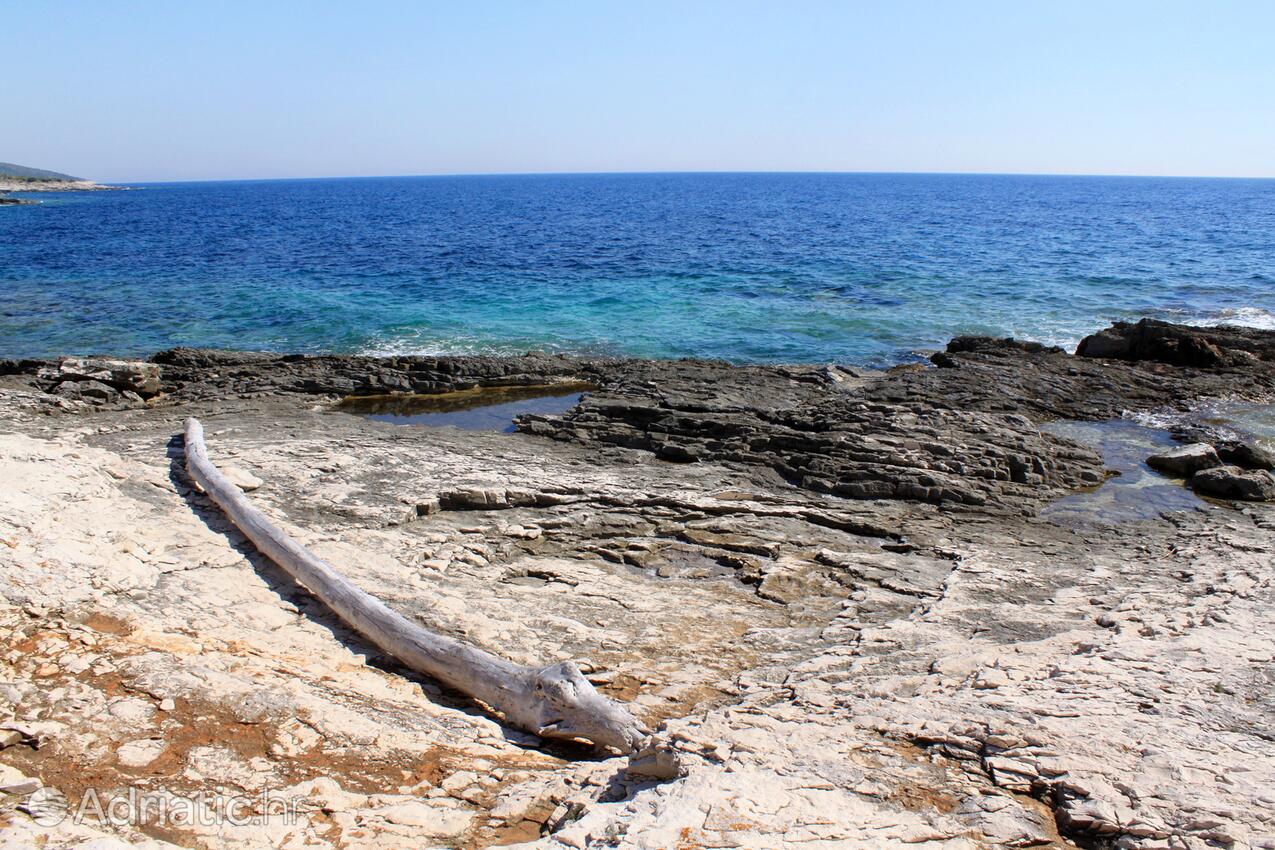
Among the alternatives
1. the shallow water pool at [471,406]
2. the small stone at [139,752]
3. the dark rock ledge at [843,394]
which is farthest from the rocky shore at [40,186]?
the small stone at [139,752]

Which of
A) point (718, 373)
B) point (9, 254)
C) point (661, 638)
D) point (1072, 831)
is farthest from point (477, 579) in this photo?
point (9, 254)

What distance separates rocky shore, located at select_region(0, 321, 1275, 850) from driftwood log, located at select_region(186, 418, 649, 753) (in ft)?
0.68

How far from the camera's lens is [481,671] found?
687 centimetres

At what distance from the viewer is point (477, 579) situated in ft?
31.0

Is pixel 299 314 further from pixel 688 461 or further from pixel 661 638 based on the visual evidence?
pixel 661 638

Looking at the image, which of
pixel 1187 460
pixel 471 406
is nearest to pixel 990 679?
pixel 1187 460

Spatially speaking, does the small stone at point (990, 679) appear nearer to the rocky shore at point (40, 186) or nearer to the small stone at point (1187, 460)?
the small stone at point (1187, 460)

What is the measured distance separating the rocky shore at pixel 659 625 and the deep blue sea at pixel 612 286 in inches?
362

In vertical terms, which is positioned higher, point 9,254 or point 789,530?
point 9,254

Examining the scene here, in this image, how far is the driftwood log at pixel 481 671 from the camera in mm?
6246

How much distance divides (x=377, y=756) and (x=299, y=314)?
2575 centimetres

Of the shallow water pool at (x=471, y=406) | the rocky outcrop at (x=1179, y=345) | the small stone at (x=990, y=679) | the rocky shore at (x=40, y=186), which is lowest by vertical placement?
the small stone at (x=990, y=679)

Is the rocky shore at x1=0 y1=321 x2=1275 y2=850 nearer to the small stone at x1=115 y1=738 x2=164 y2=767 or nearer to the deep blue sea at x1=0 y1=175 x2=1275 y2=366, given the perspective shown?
the small stone at x1=115 y1=738 x2=164 y2=767

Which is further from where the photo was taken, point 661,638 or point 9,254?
point 9,254
